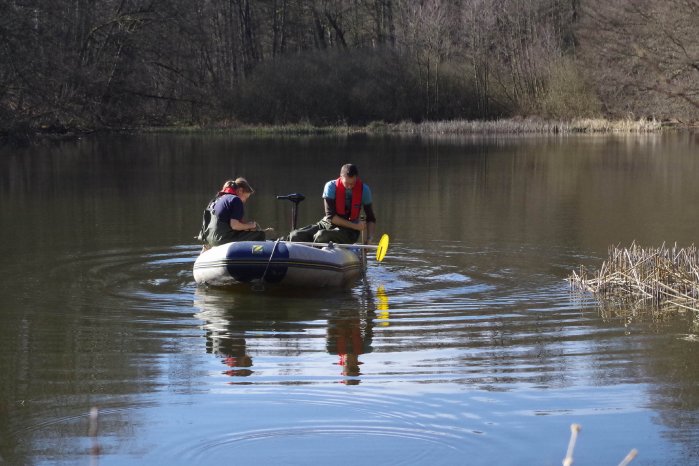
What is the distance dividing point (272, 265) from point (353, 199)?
1479 millimetres

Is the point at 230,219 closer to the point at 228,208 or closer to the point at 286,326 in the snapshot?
the point at 228,208

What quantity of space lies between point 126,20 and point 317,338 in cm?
3798

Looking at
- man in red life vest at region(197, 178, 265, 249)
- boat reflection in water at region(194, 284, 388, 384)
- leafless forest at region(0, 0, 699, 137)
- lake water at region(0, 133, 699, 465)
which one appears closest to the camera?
lake water at region(0, 133, 699, 465)

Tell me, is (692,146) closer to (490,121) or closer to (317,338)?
(490,121)

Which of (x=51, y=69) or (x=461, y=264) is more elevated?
(x=51, y=69)

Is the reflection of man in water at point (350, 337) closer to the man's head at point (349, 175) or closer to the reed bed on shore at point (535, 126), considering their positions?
the man's head at point (349, 175)

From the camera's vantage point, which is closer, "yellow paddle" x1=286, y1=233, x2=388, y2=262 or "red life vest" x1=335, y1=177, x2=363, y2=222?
"yellow paddle" x1=286, y1=233, x2=388, y2=262

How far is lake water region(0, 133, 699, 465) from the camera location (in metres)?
6.00

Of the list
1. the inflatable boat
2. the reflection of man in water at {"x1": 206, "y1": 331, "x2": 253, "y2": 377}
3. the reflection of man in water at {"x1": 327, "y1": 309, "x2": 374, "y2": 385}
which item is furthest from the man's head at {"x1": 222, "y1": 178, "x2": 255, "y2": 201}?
the reflection of man in water at {"x1": 206, "y1": 331, "x2": 253, "y2": 377}

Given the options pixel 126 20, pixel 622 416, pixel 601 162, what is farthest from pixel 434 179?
pixel 126 20

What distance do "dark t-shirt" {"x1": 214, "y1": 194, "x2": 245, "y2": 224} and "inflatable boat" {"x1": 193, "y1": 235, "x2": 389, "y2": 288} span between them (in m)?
0.45

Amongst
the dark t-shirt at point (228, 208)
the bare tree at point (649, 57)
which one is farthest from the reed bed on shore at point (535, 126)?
the dark t-shirt at point (228, 208)

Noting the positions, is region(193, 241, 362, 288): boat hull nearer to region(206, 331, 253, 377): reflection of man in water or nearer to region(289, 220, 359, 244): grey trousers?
region(289, 220, 359, 244): grey trousers

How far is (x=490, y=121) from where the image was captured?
4838 centimetres
